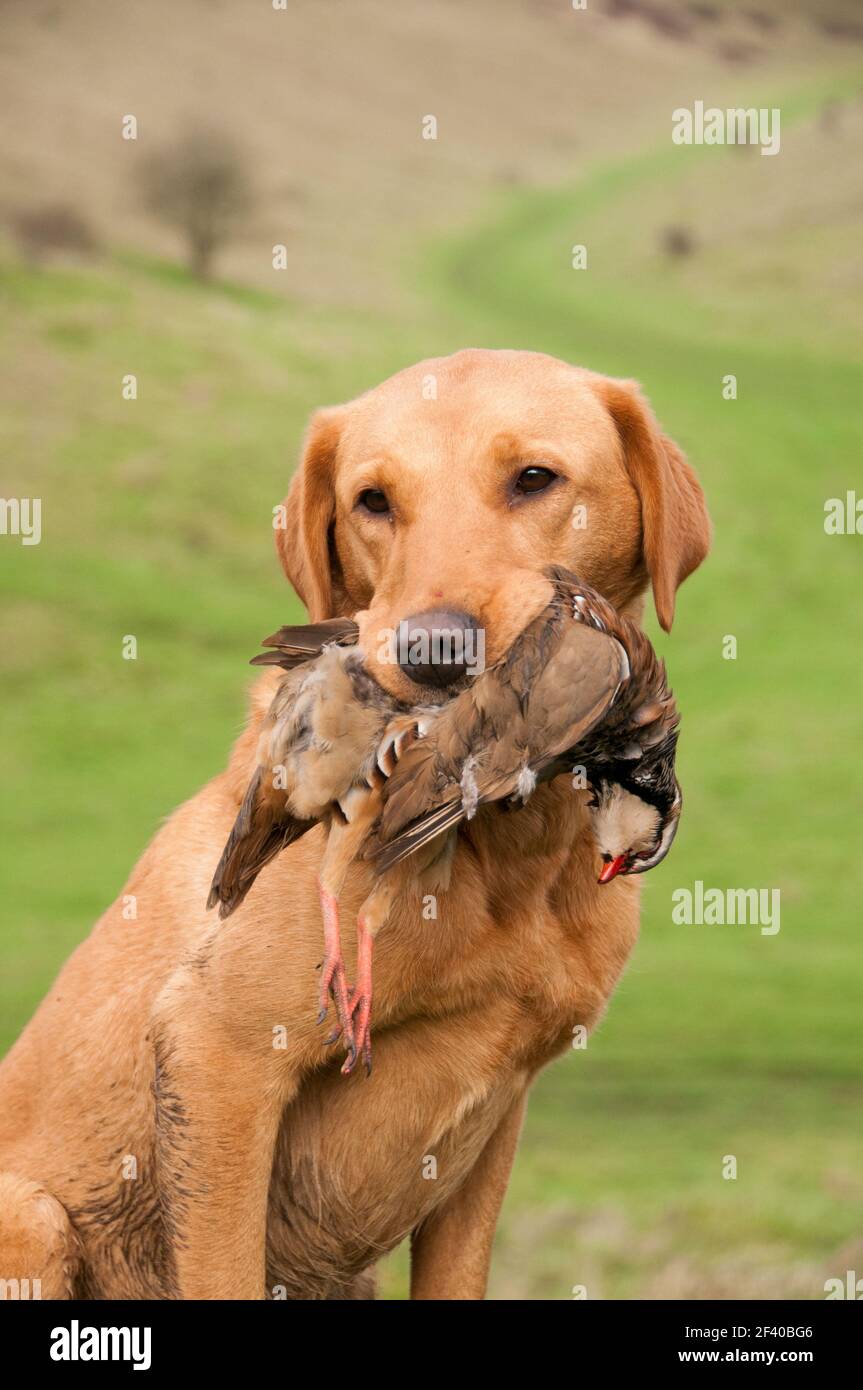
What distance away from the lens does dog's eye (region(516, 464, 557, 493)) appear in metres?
3.82

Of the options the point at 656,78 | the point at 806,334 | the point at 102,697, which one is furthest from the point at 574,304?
the point at 102,697

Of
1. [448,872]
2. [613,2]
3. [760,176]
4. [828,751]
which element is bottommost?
[448,872]

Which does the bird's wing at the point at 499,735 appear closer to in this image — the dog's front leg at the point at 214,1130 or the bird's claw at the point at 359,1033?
the bird's claw at the point at 359,1033

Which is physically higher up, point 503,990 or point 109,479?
point 109,479

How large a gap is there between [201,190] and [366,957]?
19327 mm

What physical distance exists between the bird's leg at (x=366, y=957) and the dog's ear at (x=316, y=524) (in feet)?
3.18

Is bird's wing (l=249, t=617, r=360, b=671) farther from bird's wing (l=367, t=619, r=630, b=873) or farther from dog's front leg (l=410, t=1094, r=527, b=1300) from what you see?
dog's front leg (l=410, t=1094, r=527, b=1300)

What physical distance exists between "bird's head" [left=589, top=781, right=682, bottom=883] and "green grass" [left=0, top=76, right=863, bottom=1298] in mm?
5211

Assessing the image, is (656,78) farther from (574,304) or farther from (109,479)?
(109,479)

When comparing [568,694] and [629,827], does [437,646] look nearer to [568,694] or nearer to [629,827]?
[568,694]

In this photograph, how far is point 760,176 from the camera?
838 inches

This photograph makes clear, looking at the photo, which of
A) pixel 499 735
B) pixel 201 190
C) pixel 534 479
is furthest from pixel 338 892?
pixel 201 190

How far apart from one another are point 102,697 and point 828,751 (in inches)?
300

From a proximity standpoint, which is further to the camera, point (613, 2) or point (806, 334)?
point (613, 2)
